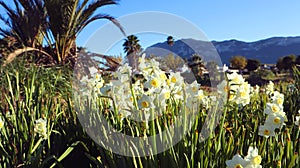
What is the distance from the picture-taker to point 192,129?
5.45 feet

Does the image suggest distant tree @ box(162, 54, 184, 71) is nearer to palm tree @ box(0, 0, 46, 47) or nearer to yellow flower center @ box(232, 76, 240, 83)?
yellow flower center @ box(232, 76, 240, 83)

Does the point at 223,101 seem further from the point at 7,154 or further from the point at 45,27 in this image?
the point at 45,27

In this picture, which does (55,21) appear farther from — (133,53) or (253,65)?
(253,65)

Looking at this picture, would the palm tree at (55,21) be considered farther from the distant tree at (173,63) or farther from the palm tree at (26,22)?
the distant tree at (173,63)

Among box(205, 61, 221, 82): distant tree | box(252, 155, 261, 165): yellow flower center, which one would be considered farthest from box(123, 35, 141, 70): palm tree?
box(252, 155, 261, 165): yellow flower center

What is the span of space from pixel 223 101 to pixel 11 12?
9.71 m

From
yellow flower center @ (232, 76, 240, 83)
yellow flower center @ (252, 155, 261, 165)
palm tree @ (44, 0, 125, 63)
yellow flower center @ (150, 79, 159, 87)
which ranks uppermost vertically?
palm tree @ (44, 0, 125, 63)

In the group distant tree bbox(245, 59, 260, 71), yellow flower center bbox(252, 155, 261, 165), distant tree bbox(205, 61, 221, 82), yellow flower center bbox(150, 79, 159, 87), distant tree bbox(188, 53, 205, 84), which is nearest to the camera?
yellow flower center bbox(252, 155, 261, 165)

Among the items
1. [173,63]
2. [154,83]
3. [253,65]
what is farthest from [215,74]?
[253,65]

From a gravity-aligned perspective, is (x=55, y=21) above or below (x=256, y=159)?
above

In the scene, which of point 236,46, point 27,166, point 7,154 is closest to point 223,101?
point 27,166

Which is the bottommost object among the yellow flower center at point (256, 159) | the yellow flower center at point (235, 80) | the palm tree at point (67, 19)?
the yellow flower center at point (256, 159)

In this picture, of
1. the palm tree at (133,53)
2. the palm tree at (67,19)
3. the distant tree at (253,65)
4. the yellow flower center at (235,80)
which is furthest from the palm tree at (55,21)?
the distant tree at (253,65)

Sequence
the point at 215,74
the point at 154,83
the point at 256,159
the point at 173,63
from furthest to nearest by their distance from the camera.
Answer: the point at 173,63, the point at 215,74, the point at 154,83, the point at 256,159
